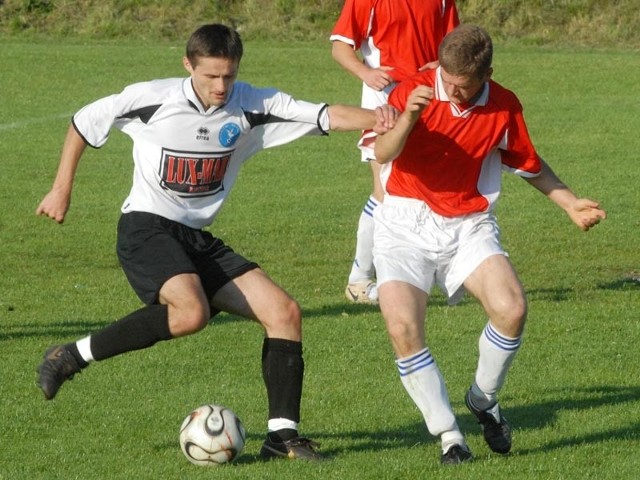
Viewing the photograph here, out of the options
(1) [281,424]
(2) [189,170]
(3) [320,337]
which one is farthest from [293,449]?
(3) [320,337]

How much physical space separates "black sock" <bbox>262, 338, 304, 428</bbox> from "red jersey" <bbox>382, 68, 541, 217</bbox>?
927mm

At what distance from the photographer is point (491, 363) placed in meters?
6.34

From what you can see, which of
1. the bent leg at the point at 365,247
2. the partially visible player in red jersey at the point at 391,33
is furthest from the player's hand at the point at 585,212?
the bent leg at the point at 365,247

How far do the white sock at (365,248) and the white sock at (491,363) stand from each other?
3649mm

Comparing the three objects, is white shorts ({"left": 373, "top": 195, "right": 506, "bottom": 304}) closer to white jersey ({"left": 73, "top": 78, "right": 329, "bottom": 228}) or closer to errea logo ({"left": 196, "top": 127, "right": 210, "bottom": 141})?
white jersey ({"left": 73, "top": 78, "right": 329, "bottom": 228})

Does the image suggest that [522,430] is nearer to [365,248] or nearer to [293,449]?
[293,449]

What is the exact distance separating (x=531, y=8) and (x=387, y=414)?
951 inches

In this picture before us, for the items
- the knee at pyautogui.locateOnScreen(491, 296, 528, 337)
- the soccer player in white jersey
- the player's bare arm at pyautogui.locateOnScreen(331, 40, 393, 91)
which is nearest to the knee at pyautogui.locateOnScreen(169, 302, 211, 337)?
the soccer player in white jersey

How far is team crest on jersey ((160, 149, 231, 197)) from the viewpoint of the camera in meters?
6.60

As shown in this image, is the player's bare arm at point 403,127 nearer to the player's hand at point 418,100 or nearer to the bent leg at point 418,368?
the player's hand at point 418,100

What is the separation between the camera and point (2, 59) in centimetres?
2620

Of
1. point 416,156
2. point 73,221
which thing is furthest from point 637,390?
point 73,221

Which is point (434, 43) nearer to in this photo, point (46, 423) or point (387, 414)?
point (387, 414)

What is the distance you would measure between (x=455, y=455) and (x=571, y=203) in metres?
1.37
